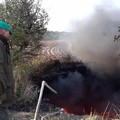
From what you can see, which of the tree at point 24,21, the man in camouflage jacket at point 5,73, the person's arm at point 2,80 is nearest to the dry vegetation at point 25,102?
the tree at point 24,21

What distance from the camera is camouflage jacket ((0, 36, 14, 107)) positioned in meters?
5.02

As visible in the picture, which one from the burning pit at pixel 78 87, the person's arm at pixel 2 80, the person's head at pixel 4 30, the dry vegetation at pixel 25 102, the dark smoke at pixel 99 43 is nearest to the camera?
the person's arm at pixel 2 80

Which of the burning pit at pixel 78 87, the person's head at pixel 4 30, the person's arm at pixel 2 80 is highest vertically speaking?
the person's head at pixel 4 30

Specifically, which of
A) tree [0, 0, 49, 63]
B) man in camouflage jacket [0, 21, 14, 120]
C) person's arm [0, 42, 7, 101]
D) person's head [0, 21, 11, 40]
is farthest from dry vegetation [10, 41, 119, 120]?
person's head [0, 21, 11, 40]

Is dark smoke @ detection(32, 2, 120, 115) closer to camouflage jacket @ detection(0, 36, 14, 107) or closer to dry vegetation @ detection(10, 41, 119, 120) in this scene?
dry vegetation @ detection(10, 41, 119, 120)

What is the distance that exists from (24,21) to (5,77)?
11.2 metres

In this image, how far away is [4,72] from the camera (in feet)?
16.8

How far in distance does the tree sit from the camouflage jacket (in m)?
10.0

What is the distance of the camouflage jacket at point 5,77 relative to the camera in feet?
16.5

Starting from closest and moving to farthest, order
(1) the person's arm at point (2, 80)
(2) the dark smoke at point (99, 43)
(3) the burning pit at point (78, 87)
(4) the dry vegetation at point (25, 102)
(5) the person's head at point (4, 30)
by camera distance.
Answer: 1. (1) the person's arm at point (2, 80)
2. (5) the person's head at point (4, 30)
3. (4) the dry vegetation at point (25, 102)
4. (3) the burning pit at point (78, 87)
5. (2) the dark smoke at point (99, 43)

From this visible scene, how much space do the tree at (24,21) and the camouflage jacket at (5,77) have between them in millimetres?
10044

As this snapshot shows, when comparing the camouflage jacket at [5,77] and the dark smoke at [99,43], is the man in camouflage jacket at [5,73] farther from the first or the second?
the dark smoke at [99,43]

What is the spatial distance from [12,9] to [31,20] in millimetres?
1076

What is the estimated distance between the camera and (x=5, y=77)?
16.6 ft
